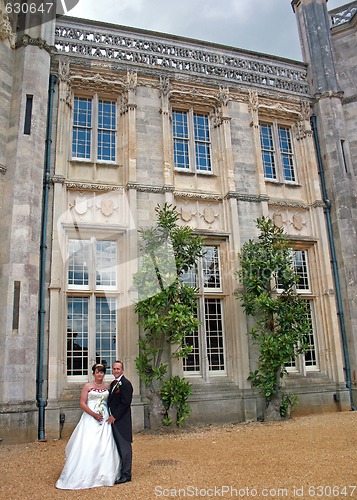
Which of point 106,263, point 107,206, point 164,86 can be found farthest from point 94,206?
point 164,86

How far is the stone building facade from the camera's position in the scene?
35.4 ft

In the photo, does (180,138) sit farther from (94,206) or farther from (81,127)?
(94,206)

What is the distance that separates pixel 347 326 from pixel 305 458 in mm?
7393

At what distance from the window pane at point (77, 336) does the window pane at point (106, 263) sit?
73cm

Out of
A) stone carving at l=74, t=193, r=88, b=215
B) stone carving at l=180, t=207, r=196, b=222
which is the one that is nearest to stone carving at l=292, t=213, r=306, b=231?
stone carving at l=180, t=207, r=196, b=222

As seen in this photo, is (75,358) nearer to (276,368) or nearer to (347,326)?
(276,368)

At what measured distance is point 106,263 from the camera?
40.3ft

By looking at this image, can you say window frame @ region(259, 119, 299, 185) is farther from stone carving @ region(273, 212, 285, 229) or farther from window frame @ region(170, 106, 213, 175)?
window frame @ region(170, 106, 213, 175)

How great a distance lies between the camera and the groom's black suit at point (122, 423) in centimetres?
605

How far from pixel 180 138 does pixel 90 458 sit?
409 inches

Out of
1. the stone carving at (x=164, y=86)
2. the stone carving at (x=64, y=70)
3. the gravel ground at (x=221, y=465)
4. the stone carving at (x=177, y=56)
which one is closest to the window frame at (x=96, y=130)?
the stone carving at (x=64, y=70)

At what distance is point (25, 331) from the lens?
403 inches

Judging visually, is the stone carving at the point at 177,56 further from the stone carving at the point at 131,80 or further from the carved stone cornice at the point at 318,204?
the carved stone cornice at the point at 318,204

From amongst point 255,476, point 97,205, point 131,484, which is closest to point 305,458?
point 255,476
